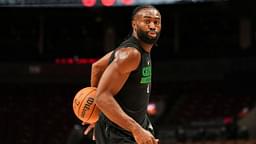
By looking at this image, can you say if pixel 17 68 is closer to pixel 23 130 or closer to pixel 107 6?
pixel 23 130

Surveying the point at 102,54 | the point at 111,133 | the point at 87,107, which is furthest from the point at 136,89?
the point at 102,54

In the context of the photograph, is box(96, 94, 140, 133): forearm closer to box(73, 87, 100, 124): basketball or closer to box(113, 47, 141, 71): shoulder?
box(113, 47, 141, 71): shoulder

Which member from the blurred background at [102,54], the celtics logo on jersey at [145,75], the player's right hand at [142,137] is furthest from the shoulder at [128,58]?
the blurred background at [102,54]

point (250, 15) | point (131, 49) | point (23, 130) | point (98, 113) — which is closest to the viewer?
point (131, 49)

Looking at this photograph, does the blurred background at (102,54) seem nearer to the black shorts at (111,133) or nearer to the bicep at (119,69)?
the black shorts at (111,133)

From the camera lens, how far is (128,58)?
9.34ft

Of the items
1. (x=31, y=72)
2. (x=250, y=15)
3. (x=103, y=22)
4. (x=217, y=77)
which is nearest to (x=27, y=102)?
(x=31, y=72)

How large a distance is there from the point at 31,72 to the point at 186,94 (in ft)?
18.5

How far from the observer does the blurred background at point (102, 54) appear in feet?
52.5

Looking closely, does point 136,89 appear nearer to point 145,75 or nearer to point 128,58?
point 145,75

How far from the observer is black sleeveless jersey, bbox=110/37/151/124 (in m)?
2.97

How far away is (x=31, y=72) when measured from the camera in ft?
57.9

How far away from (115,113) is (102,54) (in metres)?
15.1

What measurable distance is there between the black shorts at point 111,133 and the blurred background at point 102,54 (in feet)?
39.2
